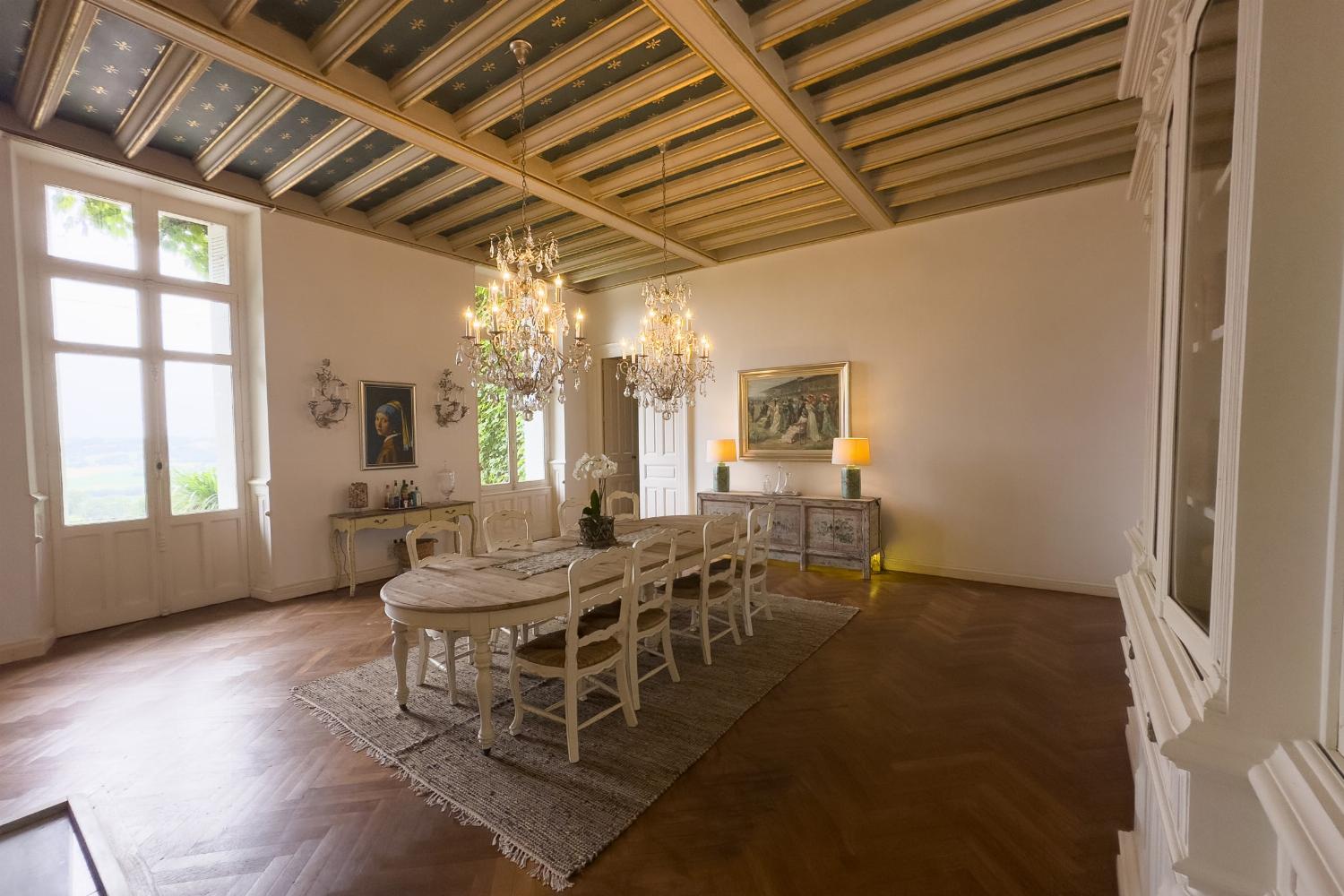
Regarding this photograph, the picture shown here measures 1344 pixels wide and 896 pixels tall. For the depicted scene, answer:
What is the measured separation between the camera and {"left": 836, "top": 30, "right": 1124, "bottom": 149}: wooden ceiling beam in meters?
3.25

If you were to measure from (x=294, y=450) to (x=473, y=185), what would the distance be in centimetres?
297

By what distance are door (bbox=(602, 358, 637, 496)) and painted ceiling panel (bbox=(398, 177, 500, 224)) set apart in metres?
2.96

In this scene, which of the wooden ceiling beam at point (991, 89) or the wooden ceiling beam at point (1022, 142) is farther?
the wooden ceiling beam at point (1022, 142)

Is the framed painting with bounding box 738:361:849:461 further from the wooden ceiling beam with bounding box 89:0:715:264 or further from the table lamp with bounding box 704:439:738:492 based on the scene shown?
the wooden ceiling beam with bounding box 89:0:715:264

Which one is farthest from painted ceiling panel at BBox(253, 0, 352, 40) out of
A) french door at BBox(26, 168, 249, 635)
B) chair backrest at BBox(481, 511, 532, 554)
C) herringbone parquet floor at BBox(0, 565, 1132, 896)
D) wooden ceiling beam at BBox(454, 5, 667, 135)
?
herringbone parquet floor at BBox(0, 565, 1132, 896)

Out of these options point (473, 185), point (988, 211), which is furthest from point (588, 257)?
point (988, 211)

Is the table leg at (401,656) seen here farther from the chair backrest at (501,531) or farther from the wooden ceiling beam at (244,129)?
the wooden ceiling beam at (244,129)

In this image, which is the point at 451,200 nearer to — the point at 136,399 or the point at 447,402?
the point at 447,402

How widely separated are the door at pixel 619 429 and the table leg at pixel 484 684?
560 centimetres

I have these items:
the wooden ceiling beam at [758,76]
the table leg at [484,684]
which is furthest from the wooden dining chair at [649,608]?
the wooden ceiling beam at [758,76]

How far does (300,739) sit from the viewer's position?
2.83 meters

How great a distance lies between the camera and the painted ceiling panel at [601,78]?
328 cm

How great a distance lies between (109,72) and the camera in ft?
11.8

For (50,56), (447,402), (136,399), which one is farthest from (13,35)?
(447,402)
